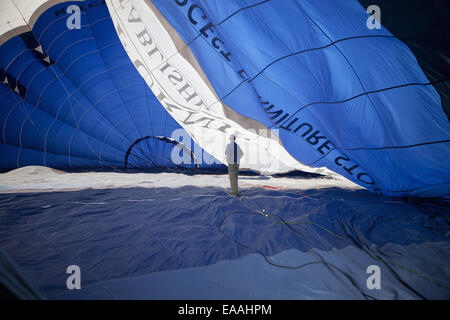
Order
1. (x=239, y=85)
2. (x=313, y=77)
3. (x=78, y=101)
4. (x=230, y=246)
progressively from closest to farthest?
(x=230, y=246), (x=313, y=77), (x=239, y=85), (x=78, y=101)

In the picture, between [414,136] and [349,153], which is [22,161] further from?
[414,136]

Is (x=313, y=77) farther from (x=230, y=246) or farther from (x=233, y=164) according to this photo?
(x=230, y=246)

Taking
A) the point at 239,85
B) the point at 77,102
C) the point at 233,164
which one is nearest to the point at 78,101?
the point at 77,102

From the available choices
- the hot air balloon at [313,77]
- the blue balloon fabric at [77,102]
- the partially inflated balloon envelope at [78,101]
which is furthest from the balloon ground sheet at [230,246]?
the blue balloon fabric at [77,102]

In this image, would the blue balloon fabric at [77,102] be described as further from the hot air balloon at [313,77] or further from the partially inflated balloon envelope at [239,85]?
the hot air balloon at [313,77]

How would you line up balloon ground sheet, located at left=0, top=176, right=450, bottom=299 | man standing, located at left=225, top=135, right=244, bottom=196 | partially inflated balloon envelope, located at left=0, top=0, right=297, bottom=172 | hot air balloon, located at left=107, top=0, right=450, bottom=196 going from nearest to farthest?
balloon ground sheet, located at left=0, top=176, right=450, bottom=299, hot air balloon, located at left=107, top=0, right=450, bottom=196, man standing, located at left=225, top=135, right=244, bottom=196, partially inflated balloon envelope, located at left=0, top=0, right=297, bottom=172

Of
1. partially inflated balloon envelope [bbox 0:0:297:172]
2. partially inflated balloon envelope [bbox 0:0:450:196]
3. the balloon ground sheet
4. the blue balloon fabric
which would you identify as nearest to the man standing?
the balloon ground sheet

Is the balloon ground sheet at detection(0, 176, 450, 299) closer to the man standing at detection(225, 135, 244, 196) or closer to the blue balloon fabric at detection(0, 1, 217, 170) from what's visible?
the man standing at detection(225, 135, 244, 196)

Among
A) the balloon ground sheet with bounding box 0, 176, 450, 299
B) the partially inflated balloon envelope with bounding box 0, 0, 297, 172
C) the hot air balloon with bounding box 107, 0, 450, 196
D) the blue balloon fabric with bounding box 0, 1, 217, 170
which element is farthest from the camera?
the blue balloon fabric with bounding box 0, 1, 217, 170

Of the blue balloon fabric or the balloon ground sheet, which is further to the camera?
the blue balloon fabric
